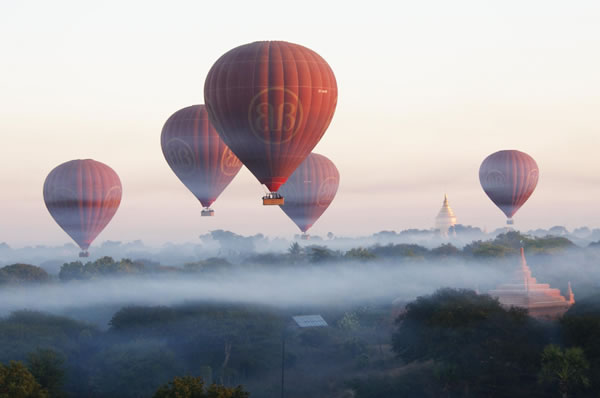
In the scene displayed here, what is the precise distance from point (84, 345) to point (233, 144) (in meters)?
33.7

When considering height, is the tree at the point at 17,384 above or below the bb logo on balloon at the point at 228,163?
below

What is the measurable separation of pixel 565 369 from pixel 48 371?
39188 mm

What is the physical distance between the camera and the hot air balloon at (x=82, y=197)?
102 metres

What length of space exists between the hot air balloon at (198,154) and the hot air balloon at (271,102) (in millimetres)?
16500

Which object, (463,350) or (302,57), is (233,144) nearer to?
(302,57)

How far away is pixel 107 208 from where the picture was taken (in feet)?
340

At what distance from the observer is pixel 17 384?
60781mm

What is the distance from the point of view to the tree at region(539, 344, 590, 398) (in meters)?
66.4

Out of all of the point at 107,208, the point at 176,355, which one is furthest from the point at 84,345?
the point at 107,208

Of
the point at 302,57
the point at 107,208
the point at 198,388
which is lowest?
the point at 198,388

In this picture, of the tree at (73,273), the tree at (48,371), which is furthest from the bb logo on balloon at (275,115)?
the tree at (73,273)

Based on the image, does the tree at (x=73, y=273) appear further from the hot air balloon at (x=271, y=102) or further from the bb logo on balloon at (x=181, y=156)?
the hot air balloon at (x=271, y=102)

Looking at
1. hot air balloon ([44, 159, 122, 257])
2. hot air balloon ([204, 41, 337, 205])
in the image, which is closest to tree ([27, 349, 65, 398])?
hot air balloon ([204, 41, 337, 205])

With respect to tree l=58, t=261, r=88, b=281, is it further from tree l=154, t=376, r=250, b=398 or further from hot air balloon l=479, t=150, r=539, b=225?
tree l=154, t=376, r=250, b=398
